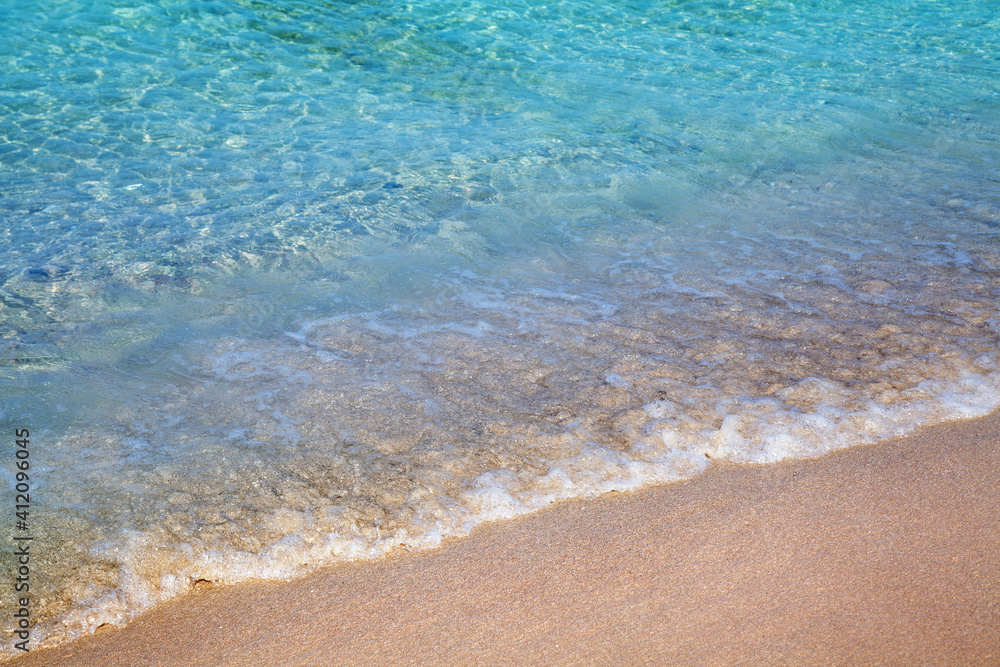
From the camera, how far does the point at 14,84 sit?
733cm

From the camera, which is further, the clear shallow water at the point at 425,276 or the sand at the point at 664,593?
the clear shallow water at the point at 425,276

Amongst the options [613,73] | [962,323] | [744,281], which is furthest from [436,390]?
[613,73]

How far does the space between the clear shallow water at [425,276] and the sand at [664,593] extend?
15cm

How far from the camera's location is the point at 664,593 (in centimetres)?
249

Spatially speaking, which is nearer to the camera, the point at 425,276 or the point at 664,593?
the point at 664,593

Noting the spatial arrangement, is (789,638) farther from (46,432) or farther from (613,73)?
(613,73)

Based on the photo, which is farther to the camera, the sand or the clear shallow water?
the clear shallow water

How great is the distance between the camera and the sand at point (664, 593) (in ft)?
7.52

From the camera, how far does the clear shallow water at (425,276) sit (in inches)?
117

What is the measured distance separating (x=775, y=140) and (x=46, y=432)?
6810 millimetres

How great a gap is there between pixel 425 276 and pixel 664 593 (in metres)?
2.87

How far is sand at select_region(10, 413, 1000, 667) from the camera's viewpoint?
2.29 meters

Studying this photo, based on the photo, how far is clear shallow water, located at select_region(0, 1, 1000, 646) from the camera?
2.97 meters

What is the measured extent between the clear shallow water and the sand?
145 millimetres
